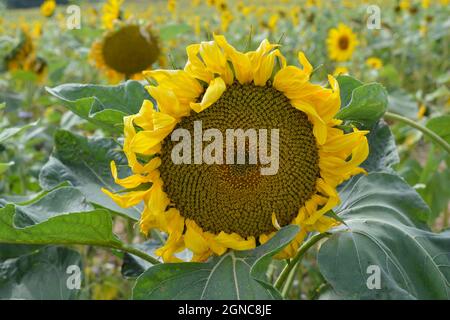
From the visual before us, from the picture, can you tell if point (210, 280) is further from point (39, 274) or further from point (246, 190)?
point (39, 274)

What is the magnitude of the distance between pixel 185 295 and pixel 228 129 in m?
0.24

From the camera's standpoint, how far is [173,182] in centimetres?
99

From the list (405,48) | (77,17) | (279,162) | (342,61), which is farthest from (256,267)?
(405,48)

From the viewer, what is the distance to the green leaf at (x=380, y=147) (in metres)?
1.19

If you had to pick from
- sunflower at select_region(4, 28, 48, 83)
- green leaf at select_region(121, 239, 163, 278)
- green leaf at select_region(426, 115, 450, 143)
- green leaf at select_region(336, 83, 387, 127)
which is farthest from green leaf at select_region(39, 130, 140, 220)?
sunflower at select_region(4, 28, 48, 83)

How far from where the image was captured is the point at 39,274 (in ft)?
4.09

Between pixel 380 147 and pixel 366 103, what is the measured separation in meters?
0.18

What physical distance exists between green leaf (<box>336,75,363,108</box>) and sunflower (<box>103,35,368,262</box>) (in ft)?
0.39

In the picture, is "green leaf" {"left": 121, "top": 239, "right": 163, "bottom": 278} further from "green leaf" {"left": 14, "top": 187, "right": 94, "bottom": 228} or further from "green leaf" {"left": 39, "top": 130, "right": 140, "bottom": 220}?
"green leaf" {"left": 14, "top": 187, "right": 94, "bottom": 228}

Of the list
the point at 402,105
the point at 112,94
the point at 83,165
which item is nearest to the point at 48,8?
the point at 402,105

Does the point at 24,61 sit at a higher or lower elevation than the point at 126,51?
lower
